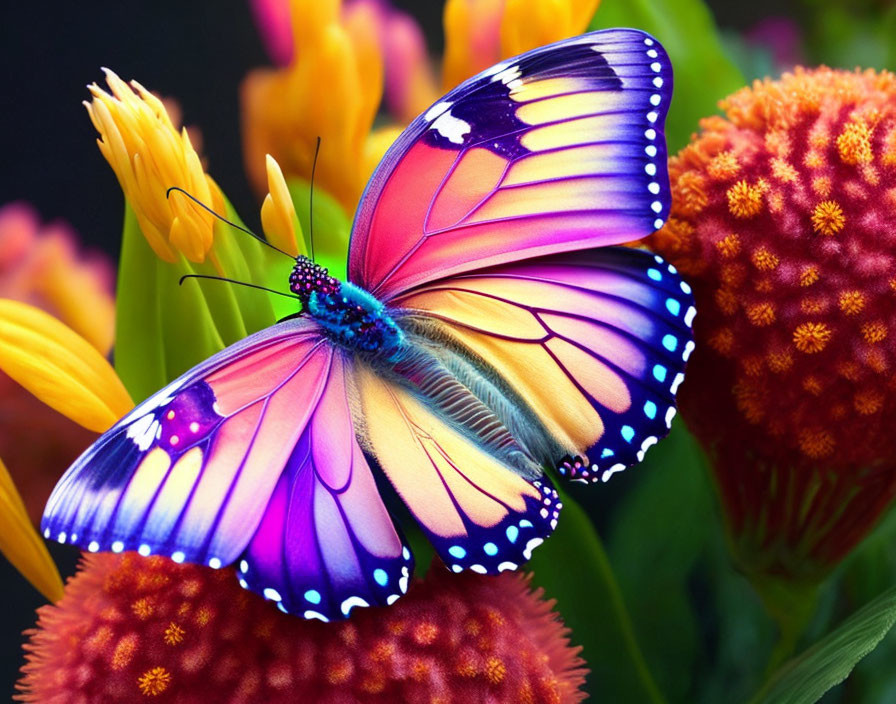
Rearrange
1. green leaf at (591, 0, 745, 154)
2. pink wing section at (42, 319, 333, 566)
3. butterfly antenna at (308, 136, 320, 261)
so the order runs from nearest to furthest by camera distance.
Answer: pink wing section at (42, 319, 333, 566)
butterfly antenna at (308, 136, 320, 261)
green leaf at (591, 0, 745, 154)

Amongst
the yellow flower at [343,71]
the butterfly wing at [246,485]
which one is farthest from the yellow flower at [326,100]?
the butterfly wing at [246,485]

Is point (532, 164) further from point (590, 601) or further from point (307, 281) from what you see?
point (590, 601)

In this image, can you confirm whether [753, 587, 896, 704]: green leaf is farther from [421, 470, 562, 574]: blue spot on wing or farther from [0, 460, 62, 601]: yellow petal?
[0, 460, 62, 601]: yellow petal

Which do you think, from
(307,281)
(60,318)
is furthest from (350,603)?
(60,318)

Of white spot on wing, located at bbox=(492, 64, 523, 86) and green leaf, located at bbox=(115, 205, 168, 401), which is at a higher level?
green leaf, located at bbox=(115, 205, 168, 401)

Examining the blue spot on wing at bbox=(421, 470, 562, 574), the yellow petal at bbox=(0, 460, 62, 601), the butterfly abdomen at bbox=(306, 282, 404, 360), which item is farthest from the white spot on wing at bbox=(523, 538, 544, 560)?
the yellow petal at bbox=(0, 460, 62, 601)

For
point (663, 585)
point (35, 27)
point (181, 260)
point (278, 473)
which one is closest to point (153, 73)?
point (35, 27)
